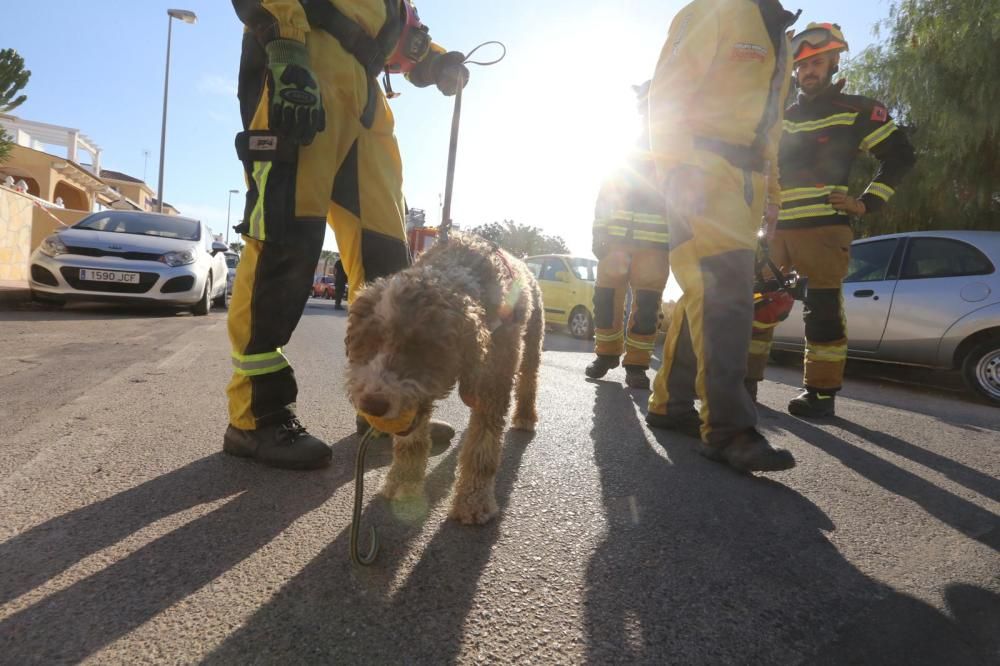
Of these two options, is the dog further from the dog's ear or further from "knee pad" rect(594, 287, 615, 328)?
"knee pad" rect(594, 287, 615, 328)

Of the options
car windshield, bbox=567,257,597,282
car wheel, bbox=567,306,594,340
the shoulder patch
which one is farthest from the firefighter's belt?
car windshield, bbox=567,257,597,282

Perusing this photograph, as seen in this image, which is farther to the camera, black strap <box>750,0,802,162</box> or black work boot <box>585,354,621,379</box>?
black work boot <box>585,354,621,379</box>

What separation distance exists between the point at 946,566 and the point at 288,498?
2247 mm

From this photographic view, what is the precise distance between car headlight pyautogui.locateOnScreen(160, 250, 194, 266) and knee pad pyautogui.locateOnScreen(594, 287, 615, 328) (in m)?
6.57

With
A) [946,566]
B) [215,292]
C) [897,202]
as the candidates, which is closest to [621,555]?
[946,566]

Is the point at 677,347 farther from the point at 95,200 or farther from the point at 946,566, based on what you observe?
the point at 95,200

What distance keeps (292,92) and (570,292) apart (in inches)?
394

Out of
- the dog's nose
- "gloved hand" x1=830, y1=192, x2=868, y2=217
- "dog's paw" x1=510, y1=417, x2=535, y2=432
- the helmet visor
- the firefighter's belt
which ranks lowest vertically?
"dog's paw" x1=510, y1=417, x2=535, y2=432

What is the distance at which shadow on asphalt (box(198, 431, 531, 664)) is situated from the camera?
1182mm

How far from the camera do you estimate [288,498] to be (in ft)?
6.51

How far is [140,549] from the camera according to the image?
5.11ft

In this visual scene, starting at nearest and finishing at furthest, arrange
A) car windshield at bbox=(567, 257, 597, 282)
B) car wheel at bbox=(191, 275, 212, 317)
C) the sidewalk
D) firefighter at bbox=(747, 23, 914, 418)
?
firefighter at bbox=(747, 23, 914, 418) → the sidewalk → car wheel at bbox=(191, 275, 212, 317) → car windshield at bbox=(567, 257, 597, 282)

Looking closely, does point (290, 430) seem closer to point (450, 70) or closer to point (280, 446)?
point (280, 446)

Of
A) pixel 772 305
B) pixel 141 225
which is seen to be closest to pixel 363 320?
pixel 772 305
